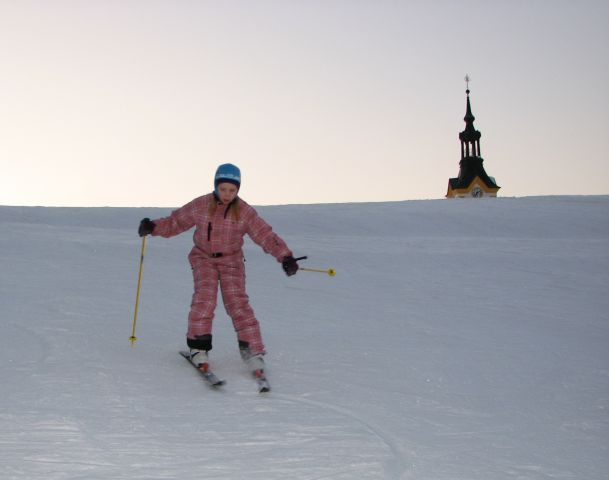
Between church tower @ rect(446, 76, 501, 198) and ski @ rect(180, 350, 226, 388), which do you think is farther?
church tower @ rect(446, 76, 501, 198)

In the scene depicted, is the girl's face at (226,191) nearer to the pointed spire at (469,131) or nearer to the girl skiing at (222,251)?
the girl skiing at (222,251)

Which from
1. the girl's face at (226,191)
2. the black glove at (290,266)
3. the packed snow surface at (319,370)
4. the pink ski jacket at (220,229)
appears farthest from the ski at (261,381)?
the girl's face at (226,191)

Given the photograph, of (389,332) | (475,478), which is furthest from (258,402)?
(389,332)

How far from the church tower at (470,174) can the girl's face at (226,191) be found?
73166 millimetres

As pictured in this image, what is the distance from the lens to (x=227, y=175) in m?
4.63

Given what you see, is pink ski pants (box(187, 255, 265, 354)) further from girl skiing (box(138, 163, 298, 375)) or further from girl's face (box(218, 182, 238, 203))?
A: girl's face (box(218, 182, 238, 203))

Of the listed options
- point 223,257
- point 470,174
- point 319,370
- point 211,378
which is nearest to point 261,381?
point 211,378

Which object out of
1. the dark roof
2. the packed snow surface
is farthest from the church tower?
the packed snow surface

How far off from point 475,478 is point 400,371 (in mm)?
1790

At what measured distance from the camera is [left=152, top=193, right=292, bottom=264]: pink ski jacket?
15.4ft

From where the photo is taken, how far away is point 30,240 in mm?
9922

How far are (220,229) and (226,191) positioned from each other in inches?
10.2

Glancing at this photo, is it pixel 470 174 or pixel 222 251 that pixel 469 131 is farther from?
pixel 222 251

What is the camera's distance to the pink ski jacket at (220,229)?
4.70 m
